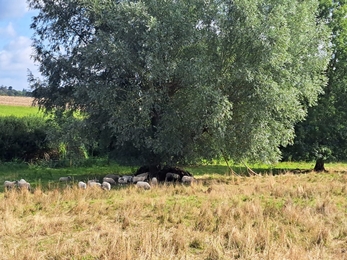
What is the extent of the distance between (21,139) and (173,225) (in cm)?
1589

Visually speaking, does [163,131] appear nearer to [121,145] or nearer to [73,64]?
[121,145]

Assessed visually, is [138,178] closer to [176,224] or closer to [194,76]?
[194,76]

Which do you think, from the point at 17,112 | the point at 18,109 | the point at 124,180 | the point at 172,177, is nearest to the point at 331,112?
the point at 172,177

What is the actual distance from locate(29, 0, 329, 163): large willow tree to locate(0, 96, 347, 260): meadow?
2.69 m

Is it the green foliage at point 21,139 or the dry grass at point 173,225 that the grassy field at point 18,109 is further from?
the dry grass at point 173,225

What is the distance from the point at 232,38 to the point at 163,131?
4266mm

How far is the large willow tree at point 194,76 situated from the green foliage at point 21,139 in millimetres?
7310

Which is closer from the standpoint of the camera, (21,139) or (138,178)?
(138,178)

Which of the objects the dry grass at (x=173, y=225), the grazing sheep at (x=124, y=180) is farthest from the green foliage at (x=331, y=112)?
the grazing sheep at (x=124, y=180)

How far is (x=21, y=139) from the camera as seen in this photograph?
2197cm

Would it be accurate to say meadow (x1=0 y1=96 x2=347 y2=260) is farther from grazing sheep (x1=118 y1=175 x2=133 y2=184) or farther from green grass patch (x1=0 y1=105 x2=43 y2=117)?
green grass patch (x1=0 y1=105 x2=43 y2=117)

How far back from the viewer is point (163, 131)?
554 inches

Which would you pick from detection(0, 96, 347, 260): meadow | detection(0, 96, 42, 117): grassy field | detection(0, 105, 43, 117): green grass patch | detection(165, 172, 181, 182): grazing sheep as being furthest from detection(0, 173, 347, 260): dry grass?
detection(0, 105, 43, 117): green grass patch

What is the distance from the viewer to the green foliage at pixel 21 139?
21.6m
